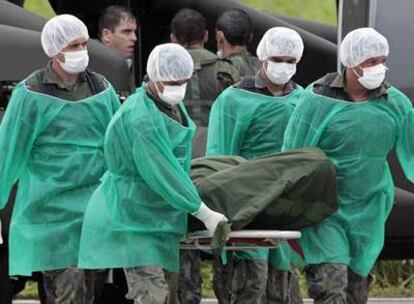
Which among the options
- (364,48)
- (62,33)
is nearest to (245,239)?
(364,48)

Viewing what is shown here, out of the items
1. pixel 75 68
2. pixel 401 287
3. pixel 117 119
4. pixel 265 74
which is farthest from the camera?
pixel 401 287

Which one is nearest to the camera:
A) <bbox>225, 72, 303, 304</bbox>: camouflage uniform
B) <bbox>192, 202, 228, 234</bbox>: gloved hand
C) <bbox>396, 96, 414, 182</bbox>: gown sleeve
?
<bbox>192, 202, 228, 234</bbox>: gloved hand

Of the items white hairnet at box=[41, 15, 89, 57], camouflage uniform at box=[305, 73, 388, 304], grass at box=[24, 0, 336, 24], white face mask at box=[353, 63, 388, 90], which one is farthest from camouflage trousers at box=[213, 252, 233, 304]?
grass at box=[24, 0, 336, 24]

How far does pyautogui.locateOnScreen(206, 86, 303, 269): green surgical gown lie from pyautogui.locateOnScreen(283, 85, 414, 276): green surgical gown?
51cm

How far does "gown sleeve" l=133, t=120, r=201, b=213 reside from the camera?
29.7 feet

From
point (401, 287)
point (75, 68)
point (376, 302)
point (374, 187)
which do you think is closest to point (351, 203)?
point (374, 187)

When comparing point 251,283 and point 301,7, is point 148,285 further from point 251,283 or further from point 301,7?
point 301,7

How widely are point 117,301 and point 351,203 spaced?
283 cm

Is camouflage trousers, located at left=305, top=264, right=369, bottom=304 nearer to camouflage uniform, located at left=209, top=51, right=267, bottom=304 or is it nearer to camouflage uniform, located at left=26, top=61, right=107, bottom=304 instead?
camouflage uniform, located at left=209, top=51, right=267, bottom=304

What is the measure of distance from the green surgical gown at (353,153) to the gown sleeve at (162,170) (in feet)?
Result: 3.10

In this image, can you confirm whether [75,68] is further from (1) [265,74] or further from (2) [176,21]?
(2) [176,21]

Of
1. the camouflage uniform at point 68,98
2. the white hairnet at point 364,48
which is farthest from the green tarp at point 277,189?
the camouflage uniform at point 68,98

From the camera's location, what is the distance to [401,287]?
14297mm

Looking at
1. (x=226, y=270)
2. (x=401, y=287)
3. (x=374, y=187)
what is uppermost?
(x=374, y=187)
